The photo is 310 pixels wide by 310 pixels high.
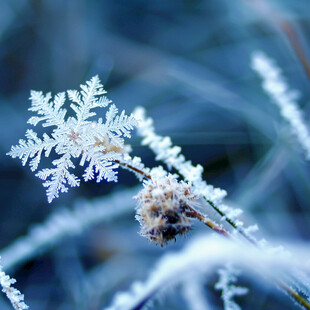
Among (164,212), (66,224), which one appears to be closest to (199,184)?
(164,212)

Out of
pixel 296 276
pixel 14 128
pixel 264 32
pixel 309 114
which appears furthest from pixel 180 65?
pixel 296 276

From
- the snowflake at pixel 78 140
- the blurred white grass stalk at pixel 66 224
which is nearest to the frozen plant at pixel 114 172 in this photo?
the snowflake at pixel 78 140

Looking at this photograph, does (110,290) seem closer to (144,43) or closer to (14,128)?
(14,128)

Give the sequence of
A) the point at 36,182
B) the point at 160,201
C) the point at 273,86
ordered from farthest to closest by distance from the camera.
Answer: the point at 36,182 → the point at 273,86 → the point at 160,201

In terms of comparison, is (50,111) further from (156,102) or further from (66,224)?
(156,102)

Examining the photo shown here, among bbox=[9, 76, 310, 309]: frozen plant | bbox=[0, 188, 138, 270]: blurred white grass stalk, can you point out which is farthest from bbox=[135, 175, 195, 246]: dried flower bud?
bbox=[0, 188, 138, 270]: blurred white grass stalk

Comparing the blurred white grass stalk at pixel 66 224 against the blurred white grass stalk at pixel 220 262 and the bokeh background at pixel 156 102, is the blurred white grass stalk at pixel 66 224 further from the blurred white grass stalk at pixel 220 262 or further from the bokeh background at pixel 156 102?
the blurred white grass stalk at pixel 220 262
